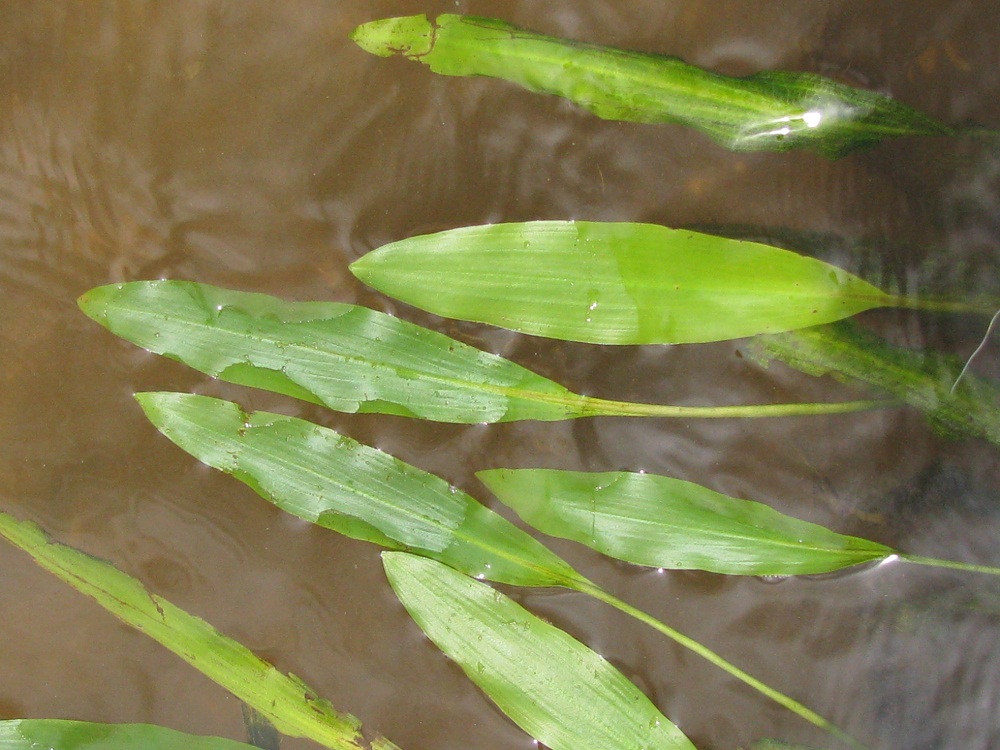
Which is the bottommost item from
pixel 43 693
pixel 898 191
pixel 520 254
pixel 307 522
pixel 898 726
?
pixel 43 693

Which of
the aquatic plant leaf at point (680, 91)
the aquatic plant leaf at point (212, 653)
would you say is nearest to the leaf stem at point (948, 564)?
the aquatic plant leaf at point (680, 91)

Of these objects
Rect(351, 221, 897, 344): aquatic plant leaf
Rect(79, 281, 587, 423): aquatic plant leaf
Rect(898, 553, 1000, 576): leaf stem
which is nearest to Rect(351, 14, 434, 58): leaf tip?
Rect(351, 221, 897, 344): aquatic plant leaf

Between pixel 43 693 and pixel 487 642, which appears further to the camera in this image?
pixel 43 693

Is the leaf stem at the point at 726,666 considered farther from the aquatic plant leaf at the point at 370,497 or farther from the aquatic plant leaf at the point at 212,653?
the aquatic plant leaf at the point at 212,653

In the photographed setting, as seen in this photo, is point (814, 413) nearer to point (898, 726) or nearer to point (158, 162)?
point (898, 726)

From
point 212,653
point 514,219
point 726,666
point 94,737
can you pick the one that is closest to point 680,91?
point 514,219

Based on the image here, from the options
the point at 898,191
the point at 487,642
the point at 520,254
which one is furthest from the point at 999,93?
the point at 487,642

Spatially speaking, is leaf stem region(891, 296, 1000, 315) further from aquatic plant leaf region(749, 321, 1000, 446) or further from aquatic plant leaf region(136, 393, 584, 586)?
aquatic plant leaf region(136, 393, 584, 586)
